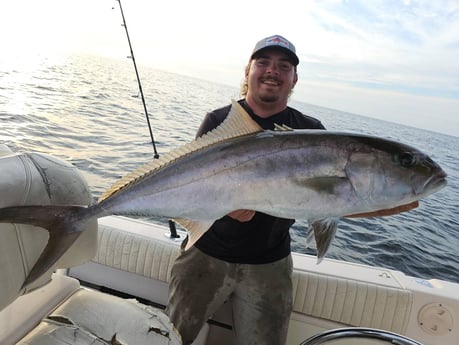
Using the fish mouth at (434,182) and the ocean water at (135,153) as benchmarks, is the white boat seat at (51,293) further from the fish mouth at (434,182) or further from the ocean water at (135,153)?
the ocean water at (135,153)

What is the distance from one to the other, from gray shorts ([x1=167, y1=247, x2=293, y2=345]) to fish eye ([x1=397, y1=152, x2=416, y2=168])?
1463 mm

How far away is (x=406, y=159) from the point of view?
173 centimetres

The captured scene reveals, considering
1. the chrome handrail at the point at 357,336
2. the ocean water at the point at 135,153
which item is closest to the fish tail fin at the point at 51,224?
the chrome handrail at the point at 357,336

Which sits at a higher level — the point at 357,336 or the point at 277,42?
the point at 277,42

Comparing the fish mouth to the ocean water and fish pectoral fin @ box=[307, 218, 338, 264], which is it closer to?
fish pectoral fin @ box=[307, 218, 338, 264]

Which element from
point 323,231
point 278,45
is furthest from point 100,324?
point 278,45

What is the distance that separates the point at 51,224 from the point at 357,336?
4.97ft

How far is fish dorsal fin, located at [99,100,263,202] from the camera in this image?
1.94 metres

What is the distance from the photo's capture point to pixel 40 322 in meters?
1.95

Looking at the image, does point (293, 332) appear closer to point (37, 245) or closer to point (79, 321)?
point (79, 321)

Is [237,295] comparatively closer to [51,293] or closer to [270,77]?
[51,293]

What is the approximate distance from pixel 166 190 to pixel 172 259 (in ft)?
5.63

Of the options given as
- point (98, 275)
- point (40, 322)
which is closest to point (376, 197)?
point (40, 322)

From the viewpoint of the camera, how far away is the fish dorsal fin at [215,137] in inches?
76.2
